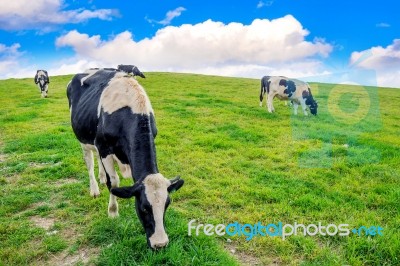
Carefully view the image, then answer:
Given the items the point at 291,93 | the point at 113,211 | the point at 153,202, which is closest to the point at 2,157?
the point at 113,211

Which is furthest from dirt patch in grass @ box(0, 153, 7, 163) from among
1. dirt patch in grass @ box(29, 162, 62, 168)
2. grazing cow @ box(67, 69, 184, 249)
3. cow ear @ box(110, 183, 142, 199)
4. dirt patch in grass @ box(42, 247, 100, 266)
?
cow ear @ box(110, 183, 142, 199)

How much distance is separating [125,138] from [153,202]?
1.34 metres

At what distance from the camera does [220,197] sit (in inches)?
272

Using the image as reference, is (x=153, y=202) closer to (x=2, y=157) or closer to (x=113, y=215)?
(x=113, y=215)

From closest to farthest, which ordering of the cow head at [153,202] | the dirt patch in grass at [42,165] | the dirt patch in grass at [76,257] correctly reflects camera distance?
the cow head at [153,202], the dirt patch in grass at [76,257], the dirt patch in grass at [42,165]

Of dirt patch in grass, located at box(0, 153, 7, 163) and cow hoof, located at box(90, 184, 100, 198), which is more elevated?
dirt patch in grass, located at box(0, 153, 7, 163)

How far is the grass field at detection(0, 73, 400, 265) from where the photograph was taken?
15.9 feet

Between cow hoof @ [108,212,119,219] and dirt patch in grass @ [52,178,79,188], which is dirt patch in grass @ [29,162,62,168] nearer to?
dirt patch in grass @ [52,178,79,188]

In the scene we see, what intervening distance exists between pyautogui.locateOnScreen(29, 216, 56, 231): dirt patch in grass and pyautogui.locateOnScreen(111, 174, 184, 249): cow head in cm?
235

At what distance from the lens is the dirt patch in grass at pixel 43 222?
5770 millimetres

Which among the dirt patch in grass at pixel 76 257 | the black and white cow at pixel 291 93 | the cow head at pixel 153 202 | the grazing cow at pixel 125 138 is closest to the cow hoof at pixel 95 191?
the grazing cow at pixel 125 138

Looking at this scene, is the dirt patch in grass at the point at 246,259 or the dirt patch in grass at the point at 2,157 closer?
the dirt patch in grass at the point at 246,259

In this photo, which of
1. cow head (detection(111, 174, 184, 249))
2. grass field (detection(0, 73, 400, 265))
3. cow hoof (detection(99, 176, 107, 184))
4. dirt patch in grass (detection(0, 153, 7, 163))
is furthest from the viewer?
dirt patch in grass (detection(0, 153, 7, 163))

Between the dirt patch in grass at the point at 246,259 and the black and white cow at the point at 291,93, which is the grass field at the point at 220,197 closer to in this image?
the dirt patch in grass at the point at 246,259
